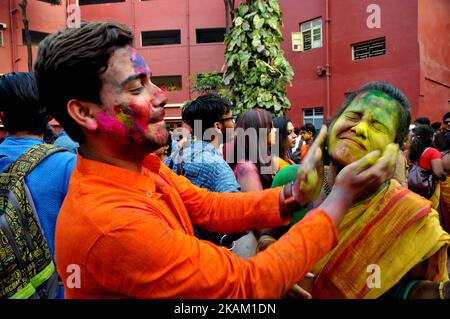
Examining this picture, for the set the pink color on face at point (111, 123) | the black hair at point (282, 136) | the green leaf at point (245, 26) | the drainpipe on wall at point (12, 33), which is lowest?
the black hair at point (282, 136)

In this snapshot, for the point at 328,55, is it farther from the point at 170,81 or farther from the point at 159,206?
the point at 159,206

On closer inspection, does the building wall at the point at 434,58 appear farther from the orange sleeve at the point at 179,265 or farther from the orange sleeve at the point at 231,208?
the orange sleeve at the point at 179,265

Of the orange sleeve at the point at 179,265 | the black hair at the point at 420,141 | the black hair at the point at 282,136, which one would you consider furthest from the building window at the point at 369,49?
the orange sleeve at the point at 179,265

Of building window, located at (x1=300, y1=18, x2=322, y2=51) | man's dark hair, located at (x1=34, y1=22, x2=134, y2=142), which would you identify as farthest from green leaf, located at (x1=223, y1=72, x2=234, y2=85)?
building window, located at (x1=300, y1=18, x2=322, y2=51)

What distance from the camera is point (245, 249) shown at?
3385 mm

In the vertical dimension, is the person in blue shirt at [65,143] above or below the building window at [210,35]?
below

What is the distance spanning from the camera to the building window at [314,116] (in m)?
15.2

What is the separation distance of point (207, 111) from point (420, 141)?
3.08 metres

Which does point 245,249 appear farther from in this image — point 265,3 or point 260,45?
point 265,3

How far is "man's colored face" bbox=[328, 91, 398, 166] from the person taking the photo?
1514 millimetres

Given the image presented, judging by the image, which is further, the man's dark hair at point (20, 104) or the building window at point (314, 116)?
the building window at point (314, 116)

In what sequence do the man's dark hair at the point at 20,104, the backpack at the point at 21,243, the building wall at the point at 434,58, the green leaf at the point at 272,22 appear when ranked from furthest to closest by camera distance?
1. the building wall at the point at 434,58
2. the green leaf at the point at 272,22
3. the man's dark hair at the point at 20,104
4. the backpack at the point at 21,243

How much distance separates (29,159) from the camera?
6.30ft
